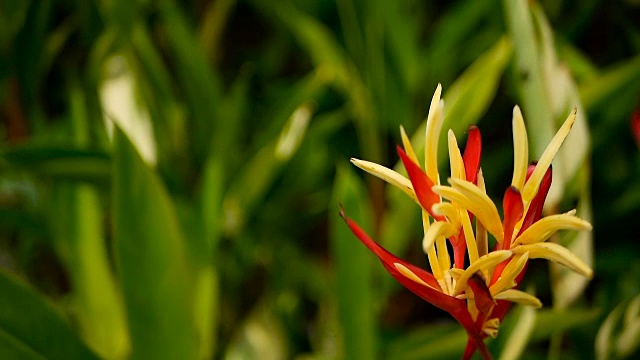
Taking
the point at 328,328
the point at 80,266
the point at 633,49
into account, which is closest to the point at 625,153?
the point at 633,49

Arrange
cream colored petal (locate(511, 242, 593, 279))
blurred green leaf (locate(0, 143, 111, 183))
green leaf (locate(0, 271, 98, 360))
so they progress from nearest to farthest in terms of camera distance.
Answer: cream colored petal (locate(511, 242, 593, 279)) → green leaf (locate(0, 271, 98, 360)) → blurred green leaf (locate(0, 143, 111, 183))

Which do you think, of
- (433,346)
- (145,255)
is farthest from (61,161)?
(433,346)

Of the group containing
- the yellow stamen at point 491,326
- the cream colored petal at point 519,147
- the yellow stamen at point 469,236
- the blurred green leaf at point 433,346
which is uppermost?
the cream colored petal at point 519,147

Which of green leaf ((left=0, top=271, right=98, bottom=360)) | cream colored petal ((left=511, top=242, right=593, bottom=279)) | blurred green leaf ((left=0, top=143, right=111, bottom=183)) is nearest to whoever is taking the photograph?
cream colored petal ((left=511, top=242, right=593, bottom=279))

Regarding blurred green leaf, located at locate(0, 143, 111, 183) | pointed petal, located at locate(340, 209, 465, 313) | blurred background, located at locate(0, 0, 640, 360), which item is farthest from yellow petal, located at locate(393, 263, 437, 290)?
blurred green leaf, located at locate(0, 143, 111, 183)

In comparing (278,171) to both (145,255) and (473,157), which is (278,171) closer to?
(145,255)

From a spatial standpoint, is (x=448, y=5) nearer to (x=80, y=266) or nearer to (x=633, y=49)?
(x=633, y=49)

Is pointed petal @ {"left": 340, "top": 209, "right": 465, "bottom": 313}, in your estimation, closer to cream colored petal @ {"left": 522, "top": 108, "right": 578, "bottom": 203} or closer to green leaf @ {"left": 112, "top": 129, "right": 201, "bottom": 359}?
cream colored petal @ {"left": 522, "top": 108, "right": 578, "bottom": 203}

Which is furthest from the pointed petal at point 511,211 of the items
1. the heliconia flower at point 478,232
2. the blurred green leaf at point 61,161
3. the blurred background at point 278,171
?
the blurred green leaf at point 61,161

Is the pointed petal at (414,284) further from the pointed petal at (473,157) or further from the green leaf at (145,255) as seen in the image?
the green leaf at (145,255)
